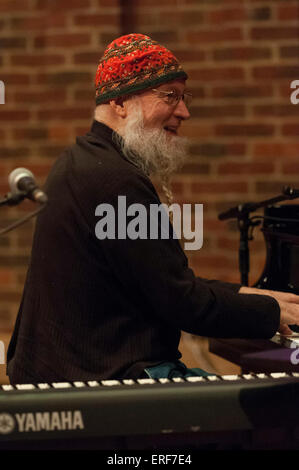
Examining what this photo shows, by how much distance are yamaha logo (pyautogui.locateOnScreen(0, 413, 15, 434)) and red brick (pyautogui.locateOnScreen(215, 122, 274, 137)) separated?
102 inches

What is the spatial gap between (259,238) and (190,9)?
1.30 m

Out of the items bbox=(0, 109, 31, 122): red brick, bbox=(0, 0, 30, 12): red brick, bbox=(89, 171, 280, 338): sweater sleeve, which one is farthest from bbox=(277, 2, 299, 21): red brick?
bbox=(89, 171, 280, 338): sweater sleeve

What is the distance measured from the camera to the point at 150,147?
212cm

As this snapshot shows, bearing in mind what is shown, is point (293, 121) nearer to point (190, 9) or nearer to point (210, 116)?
point (210, 116)

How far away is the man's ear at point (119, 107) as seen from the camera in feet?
6.98

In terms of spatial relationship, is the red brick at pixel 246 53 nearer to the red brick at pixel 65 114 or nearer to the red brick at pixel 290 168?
the red brick at pixel 290 168

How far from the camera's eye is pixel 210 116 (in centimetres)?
393

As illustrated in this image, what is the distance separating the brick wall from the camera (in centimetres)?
387

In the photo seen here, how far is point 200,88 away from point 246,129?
0.34 metres

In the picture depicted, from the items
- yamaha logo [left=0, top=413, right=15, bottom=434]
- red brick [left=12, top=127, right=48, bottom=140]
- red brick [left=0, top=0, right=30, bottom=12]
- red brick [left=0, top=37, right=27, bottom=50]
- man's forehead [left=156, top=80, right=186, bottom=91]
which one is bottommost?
yamaha logo [left=0, top=413, right=15, bottom=434]

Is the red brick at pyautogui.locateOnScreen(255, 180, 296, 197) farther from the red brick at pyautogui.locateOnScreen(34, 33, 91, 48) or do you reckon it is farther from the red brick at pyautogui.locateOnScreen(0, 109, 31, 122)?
the red brick at pyautogui.locateOnScreen(0, 109, 31, 122)

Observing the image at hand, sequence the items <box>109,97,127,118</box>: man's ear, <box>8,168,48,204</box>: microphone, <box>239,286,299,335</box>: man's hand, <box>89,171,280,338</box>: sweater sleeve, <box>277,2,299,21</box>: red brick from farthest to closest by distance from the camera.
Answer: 1. <box>277,2,299,21</box>: red brick
2. <box>109,97,127,118</box>: man's ear
3. <box>239,286,299,335</box>: man's hand
4. <box>89,171,280,338</box>: sweater sleeve
5. <box>8,168,48,204</box>: microphone

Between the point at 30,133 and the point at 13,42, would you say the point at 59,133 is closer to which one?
the point at 30,133

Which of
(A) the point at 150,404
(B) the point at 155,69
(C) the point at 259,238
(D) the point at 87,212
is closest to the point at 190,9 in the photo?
(C) the point at 259,238
